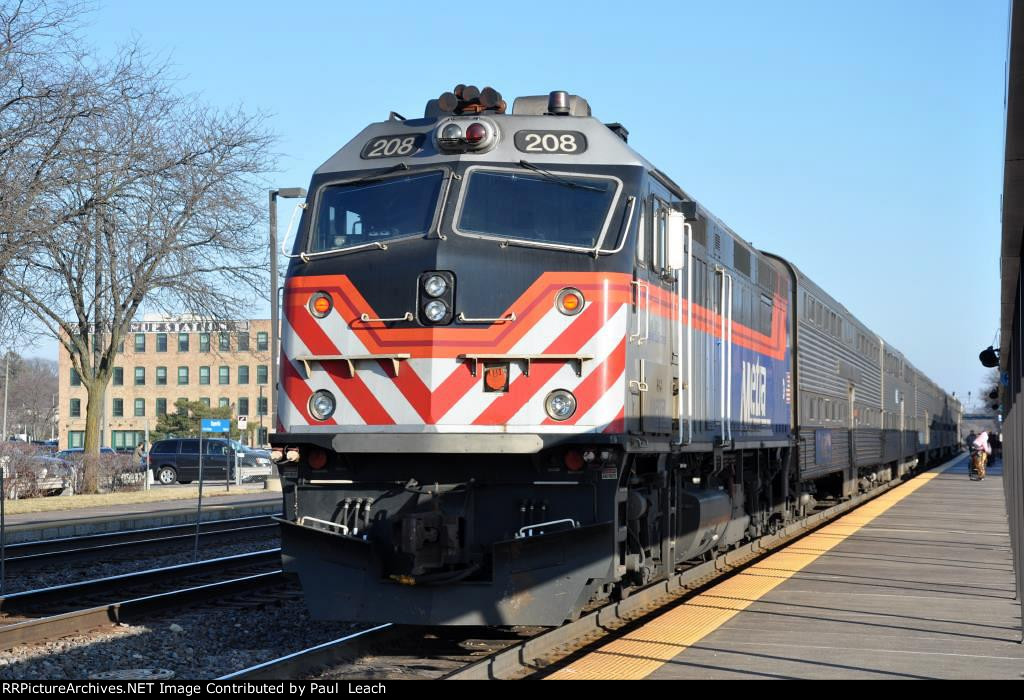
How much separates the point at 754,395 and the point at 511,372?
6165mm

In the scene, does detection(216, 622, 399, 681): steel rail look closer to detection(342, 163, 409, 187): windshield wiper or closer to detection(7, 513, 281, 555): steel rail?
detection(342, 163, 409, 187): windshield wiper

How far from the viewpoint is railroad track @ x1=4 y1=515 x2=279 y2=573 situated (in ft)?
48.0

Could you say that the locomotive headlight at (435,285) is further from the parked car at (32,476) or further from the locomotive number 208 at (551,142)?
the parked car at (32,476)

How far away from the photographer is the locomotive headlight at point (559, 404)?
8500mm

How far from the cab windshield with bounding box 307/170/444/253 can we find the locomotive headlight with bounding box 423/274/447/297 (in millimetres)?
458

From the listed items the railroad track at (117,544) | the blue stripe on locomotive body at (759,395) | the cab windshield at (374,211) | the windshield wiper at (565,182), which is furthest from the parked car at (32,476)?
the windshield wiper at (565,182)

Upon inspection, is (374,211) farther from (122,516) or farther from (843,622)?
(122,516)

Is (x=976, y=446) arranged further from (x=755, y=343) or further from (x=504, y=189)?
(x=504, y=189)

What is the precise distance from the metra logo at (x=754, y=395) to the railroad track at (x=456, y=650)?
2741 mm

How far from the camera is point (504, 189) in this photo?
9.03 meters

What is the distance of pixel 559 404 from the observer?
8.52 metres

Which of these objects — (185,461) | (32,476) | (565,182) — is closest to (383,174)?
(565,182)

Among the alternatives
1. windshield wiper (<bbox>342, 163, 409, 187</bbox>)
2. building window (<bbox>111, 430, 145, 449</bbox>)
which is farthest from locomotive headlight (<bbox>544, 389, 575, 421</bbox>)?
building window (<bbox>111, 430, 145, 449</bbox>)
